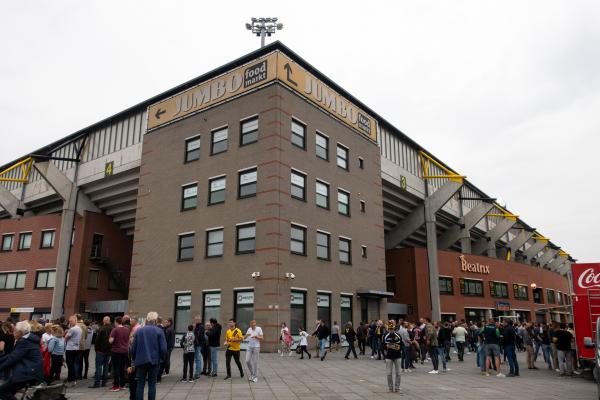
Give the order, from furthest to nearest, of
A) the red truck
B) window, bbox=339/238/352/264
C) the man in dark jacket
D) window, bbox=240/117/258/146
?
window, bbox=339/238/352/264 < window, bbox=240/117/258/146 < the red truck < the man in dark jacket

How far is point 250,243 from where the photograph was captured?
80.2 ft

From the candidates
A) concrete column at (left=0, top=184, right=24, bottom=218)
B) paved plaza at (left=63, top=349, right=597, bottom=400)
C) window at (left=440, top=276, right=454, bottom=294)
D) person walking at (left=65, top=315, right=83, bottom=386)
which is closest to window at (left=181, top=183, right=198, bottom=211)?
paved plaza at (left=63, top=349, right=597, bottom=400)

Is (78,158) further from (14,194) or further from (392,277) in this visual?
(392,277)

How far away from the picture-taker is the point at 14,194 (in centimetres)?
4397

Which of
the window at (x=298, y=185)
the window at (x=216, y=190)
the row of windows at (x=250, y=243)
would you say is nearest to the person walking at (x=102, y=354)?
the row of windows at (x=250, y=243)

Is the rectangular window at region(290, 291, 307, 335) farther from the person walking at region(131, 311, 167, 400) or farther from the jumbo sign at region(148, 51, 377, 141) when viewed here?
the person walking at region(131, 311, 167, 400)

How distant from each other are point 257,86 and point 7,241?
2921 centimetres

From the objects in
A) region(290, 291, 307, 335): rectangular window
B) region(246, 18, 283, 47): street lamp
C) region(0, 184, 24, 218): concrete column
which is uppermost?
region(246, 18, 283, 47): street lamp

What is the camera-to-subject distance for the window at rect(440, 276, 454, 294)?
39.6 meters

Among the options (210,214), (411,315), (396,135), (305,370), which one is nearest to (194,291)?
(210,214)

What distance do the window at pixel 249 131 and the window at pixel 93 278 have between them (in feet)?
62.6

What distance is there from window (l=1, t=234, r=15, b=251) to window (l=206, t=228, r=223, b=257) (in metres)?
24.5

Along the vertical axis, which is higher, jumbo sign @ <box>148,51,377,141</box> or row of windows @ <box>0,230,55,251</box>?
jumbo sign @ <box>148,51,377,141</box>

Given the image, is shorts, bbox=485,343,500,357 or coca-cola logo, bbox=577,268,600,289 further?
shorts, bbox=485,343,500,357
